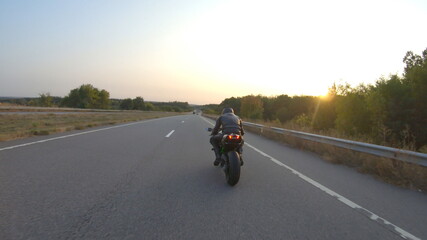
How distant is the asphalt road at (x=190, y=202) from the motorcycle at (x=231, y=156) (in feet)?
0.68

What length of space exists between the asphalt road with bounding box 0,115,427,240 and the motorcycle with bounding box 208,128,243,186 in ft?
0.68

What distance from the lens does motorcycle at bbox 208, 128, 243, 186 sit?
6.03 m

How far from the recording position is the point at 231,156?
6.32 meters

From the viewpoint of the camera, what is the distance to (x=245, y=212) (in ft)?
14.7

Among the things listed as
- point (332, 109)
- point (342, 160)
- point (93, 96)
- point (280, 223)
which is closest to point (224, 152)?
point (280, 223)

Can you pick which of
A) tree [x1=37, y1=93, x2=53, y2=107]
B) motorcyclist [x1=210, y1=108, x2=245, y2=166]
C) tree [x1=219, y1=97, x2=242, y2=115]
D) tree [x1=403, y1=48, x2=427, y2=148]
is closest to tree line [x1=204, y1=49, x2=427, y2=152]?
tree [x1=403, y1=48, x2=427, y2=148]

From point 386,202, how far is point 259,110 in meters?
51.7

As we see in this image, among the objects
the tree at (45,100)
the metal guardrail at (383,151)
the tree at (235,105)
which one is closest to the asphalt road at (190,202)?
the metal guardrail at (383,151)

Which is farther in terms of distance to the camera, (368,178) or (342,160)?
(342,160)

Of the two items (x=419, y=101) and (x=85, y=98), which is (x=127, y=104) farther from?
(x=419, y=101)

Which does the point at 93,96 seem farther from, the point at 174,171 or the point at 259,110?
the point at 174,171

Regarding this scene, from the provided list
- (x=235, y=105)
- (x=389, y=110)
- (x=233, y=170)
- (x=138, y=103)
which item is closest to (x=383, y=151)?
(x=233, y=170)

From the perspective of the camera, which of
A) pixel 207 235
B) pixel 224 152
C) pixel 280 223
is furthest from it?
pixel 224 152

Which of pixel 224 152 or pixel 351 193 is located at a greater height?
pixel 224 152
